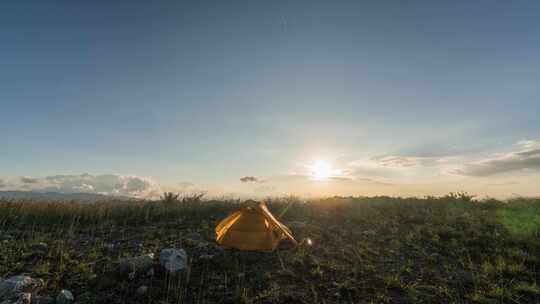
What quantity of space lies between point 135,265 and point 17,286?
8.33ft

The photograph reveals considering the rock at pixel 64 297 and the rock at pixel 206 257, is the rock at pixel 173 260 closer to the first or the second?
the rock at pixel 206 257

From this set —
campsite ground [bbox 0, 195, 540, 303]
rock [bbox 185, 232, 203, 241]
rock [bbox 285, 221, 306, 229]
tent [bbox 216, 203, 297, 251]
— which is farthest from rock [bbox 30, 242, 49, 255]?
rock [bbox 285, 221, 306, 229]

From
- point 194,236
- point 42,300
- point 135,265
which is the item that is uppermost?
point 194,236

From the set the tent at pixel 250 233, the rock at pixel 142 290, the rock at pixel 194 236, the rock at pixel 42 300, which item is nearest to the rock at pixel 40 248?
the rock at pixel 42 300

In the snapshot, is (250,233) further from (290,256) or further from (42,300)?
(42,300)

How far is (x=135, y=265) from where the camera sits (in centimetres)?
816

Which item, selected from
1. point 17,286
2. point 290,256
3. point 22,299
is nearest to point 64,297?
point 22,299

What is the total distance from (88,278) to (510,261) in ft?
45.5

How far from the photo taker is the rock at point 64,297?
6.61 metres

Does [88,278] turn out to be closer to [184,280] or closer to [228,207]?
[184,280]

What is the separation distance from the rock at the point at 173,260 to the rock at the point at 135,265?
39 cm

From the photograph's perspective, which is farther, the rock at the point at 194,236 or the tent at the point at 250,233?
the rock at the point at 194,236

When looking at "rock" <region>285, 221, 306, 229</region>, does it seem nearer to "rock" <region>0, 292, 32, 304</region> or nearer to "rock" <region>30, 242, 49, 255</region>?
"rock" <region>30, 242, 49, 255</region>

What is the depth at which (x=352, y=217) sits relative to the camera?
16.8m
